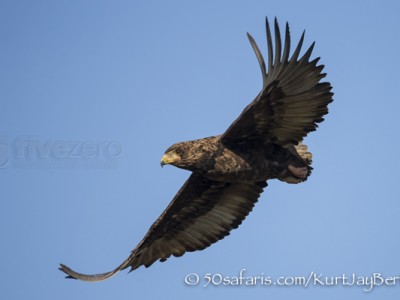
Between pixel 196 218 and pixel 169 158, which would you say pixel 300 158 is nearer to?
pixel 169 158

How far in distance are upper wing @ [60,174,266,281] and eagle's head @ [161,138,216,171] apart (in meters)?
1.26

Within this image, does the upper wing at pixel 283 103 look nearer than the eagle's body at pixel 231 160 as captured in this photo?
Yes

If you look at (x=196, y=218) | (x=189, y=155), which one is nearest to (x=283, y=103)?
(x=189, y=155)

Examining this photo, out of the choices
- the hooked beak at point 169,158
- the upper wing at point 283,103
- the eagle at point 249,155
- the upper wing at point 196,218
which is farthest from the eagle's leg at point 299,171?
the hooked beak at point 169,158

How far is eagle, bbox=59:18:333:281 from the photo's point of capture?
12.0 m

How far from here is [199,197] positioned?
13953 millimetres

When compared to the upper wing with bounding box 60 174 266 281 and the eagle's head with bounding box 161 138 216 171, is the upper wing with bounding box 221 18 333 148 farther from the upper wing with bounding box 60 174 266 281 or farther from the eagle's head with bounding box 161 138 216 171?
the upper wing with bounding box 60 174 266 281

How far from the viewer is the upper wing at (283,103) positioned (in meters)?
11.9

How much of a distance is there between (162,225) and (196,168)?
1877 millimetres

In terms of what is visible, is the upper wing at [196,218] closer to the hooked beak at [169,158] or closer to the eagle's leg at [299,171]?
the eagle's leg at [299,171]

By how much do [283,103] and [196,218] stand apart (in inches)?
109

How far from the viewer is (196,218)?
14172 mm

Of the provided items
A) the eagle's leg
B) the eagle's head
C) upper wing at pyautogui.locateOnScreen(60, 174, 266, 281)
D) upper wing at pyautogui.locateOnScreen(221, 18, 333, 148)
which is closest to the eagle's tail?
the eagle's leg

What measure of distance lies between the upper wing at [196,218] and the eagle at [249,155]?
1 centimetres
